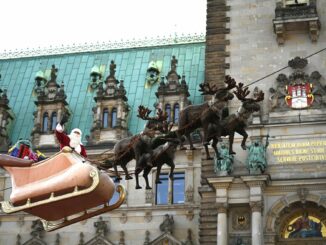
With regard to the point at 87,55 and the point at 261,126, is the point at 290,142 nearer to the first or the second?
the point at 261,126

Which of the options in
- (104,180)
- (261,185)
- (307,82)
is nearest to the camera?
(104,180)

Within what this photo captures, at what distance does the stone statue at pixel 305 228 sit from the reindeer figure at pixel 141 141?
14.8 meters

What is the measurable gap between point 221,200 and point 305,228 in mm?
3346

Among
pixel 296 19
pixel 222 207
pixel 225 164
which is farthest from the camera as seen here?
pixel 296 19

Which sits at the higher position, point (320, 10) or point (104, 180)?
point (320, 10)

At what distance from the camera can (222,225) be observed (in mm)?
26312

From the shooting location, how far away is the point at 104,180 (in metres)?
12.5

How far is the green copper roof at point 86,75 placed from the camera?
3503 centimetres

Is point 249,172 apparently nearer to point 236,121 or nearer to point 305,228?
point 305,228

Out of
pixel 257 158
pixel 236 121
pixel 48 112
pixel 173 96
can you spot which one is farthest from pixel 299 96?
pixel 236 121

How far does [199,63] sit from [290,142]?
9.80m

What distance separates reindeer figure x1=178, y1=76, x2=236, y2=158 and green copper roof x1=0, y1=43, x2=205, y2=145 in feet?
68.7

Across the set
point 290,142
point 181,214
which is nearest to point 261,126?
point 290,142

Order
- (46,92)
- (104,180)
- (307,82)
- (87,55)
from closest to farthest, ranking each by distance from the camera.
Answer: (104,180)
(307,82)
(46,92)
(87,55)
